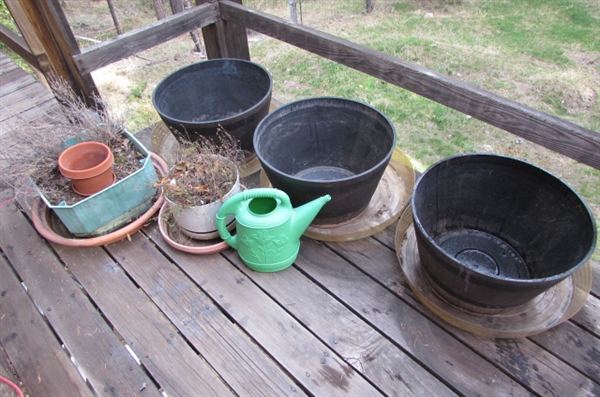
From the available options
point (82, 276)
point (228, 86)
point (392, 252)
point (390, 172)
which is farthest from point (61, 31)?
point (392, 252)

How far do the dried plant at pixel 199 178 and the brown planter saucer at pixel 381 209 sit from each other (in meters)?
0.27

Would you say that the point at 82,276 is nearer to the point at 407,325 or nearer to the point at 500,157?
the point at 407,325

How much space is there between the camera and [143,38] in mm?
1959

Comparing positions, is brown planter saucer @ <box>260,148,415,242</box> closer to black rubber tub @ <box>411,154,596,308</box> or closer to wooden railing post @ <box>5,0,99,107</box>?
black rubber tub @ <box>411,154,596,308</box>

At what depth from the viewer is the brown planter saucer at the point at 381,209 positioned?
1.65 metres

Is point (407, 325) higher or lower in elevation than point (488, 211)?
lower

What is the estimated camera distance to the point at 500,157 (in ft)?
4.73

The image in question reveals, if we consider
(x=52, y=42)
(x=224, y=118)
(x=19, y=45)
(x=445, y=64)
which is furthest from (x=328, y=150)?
(x=445, y=64)

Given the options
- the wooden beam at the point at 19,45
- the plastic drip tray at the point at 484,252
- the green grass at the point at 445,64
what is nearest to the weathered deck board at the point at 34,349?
the wooden beam at the point at 19,45

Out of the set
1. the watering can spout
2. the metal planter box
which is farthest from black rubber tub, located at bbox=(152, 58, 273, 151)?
the watering can spout

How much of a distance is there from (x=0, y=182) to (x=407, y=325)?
2.09 m

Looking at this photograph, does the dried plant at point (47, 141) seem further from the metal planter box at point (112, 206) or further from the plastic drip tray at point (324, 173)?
the plastic drip tray at point (324, 173)

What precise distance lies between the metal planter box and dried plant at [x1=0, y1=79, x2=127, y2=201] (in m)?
0.15

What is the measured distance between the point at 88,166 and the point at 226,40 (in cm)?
110
